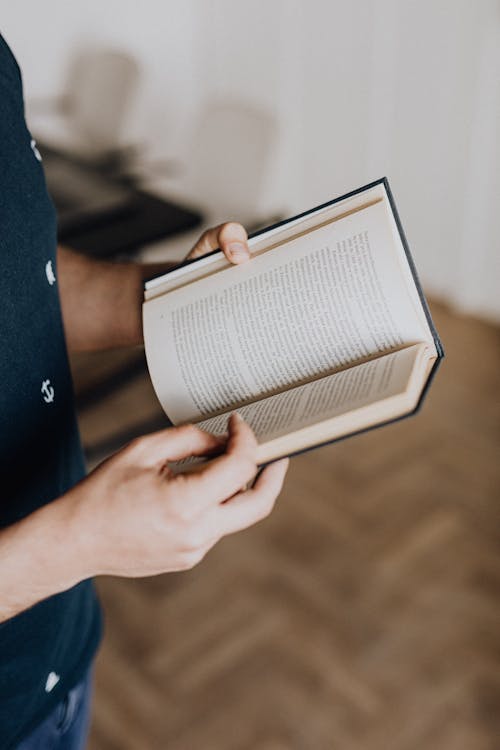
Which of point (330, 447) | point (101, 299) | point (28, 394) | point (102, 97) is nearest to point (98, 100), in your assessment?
point (102, 97)

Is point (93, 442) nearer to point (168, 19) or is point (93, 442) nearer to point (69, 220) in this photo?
point (69, 220)

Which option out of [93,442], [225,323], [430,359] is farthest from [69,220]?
[430,359]

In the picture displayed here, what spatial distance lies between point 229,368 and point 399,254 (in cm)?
21

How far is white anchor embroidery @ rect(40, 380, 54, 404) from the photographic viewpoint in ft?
2.54

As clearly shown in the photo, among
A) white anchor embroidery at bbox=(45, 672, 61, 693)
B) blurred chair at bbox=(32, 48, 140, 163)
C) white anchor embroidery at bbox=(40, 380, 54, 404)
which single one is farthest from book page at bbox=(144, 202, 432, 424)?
blurred chair at bbox=(32, 48, 140, 163)

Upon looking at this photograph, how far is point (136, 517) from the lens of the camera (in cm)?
57

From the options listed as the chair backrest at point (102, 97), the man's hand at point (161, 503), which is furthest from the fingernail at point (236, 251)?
the chair backrest at point (102, 97)

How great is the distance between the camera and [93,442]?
2410 millimetres

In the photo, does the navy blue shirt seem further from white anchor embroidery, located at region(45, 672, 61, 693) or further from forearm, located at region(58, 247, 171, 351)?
forearm, located at region(58, 247, 171, 351)

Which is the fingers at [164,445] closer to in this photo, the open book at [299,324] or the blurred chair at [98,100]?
the open book at [299,324]

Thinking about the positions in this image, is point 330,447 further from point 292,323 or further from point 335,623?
point 292,323

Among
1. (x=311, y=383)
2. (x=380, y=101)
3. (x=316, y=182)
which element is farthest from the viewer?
(x=316, y=182)

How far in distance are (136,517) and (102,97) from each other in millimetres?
3107

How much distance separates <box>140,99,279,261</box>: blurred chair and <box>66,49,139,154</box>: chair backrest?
0.63 metres
